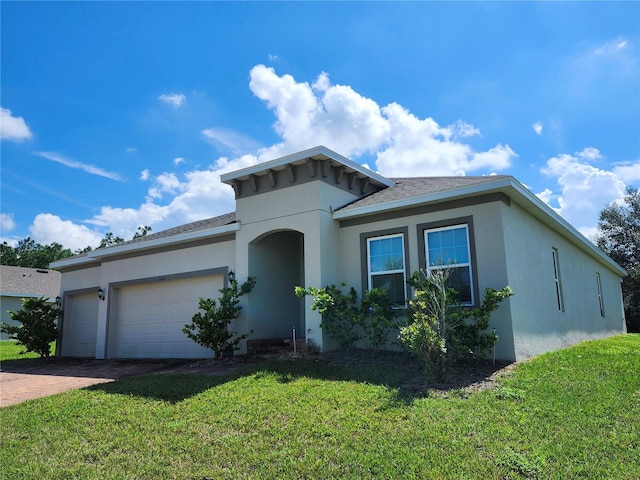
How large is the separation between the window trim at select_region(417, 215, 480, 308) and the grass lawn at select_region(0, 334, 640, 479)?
1.67m

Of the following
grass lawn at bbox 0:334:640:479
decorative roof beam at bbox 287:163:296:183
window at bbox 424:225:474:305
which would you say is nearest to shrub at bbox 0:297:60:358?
grass lawn at bbox 0:334:640:479

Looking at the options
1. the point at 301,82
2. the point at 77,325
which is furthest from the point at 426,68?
the point at 77,325

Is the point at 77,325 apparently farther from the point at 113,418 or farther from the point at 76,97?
the point at 113,418

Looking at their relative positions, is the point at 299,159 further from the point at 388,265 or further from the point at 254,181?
the point at 388,265

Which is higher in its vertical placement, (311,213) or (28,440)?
(311,213)

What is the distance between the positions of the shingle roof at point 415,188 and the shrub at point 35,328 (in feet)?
38.9

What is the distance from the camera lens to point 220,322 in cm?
1125

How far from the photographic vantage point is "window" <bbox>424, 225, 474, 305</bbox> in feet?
30.6

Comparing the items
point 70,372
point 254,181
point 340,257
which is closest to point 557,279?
point 340,257

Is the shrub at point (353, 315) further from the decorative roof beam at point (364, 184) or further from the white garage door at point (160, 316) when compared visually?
the white garage door at point (160, 316)

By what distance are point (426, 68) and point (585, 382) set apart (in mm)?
7380

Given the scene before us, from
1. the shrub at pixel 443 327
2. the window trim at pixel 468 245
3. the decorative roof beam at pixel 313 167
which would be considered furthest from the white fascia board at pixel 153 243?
the shrub at pixel 443 327

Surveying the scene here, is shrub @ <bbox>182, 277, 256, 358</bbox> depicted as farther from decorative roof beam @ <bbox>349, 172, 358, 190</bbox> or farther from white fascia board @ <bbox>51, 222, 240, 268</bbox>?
decorative roof beam @ <bbox>349, 172, 358, 190</bbox>

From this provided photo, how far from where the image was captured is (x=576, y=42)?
31.2 feet
